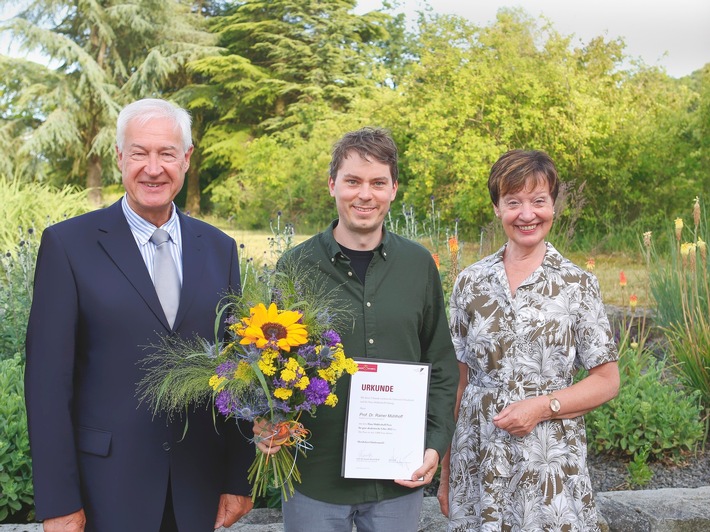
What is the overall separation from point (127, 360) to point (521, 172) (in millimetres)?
1478

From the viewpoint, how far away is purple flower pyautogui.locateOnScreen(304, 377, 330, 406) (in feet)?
6.86

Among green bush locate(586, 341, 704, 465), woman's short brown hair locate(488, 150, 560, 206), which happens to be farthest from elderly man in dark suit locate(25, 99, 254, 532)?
green bush locate(586, 341, 704, 465)

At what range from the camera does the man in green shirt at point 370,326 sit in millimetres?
2420

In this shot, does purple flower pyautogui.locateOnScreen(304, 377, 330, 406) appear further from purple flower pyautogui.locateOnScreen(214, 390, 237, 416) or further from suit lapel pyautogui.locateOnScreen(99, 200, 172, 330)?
suit lapel pyautogui.locateOnScreen(99, 200, 172, 330)

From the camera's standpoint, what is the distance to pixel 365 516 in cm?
247

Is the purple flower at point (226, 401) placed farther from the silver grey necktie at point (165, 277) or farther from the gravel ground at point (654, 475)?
the gravel ground at point (654, 475)

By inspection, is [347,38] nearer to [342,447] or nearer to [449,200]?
[449,200]

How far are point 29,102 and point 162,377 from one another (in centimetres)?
2936

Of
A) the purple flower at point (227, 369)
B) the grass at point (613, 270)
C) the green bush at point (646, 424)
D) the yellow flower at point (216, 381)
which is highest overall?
the grass at point (613, 270)

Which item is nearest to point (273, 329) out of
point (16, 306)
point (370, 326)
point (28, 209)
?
point (370, 326)

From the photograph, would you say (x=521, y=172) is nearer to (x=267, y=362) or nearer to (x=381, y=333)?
(x=381, y=333)

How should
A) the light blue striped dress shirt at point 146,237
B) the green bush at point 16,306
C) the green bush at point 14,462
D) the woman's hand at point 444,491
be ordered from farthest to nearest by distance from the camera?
1. the green bush at point 16,306
2. the green bush at point 14,462
3. the woman's hand at point 444,491
4. the light blue striped dress shirt at point 146,237

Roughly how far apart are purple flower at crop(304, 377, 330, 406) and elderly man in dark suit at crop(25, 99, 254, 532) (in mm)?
459

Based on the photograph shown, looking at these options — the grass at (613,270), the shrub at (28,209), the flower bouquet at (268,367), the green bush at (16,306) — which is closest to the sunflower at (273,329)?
the flower bouquet at (268,367)
